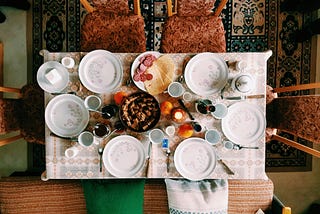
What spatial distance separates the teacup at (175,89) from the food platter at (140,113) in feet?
0.29

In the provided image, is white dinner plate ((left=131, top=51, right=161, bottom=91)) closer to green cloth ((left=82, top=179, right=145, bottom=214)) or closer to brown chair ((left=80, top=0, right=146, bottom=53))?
brown chair ((left=80, top=0, right=146, bottom=53))

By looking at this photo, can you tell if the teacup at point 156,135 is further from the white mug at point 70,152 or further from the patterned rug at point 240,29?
the patterned rug at point 240,29

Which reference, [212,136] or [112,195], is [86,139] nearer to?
[112,195]

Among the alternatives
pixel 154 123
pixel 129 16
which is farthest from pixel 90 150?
pixel 129 16

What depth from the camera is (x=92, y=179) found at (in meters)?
1.81

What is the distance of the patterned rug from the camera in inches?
91.4

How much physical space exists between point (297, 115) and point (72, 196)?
1317 mm

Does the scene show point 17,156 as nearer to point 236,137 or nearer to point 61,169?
point 61,169

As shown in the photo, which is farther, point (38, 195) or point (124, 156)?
point (38, 195)

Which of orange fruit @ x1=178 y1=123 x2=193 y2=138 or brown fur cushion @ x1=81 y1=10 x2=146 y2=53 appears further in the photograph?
brown fur cushion @ x1=81 y1=10 x2=146 y2=53

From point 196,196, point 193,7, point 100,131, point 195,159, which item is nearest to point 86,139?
point 100,131

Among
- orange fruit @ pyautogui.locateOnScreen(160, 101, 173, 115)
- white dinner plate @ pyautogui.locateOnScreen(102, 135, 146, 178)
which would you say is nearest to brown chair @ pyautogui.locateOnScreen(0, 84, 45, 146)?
white dinner plate @ pyautogui.locateOnScreen(102, 135, 146, 178)

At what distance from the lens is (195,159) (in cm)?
169

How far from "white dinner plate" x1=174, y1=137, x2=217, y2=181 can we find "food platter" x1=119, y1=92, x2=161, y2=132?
0.21m
